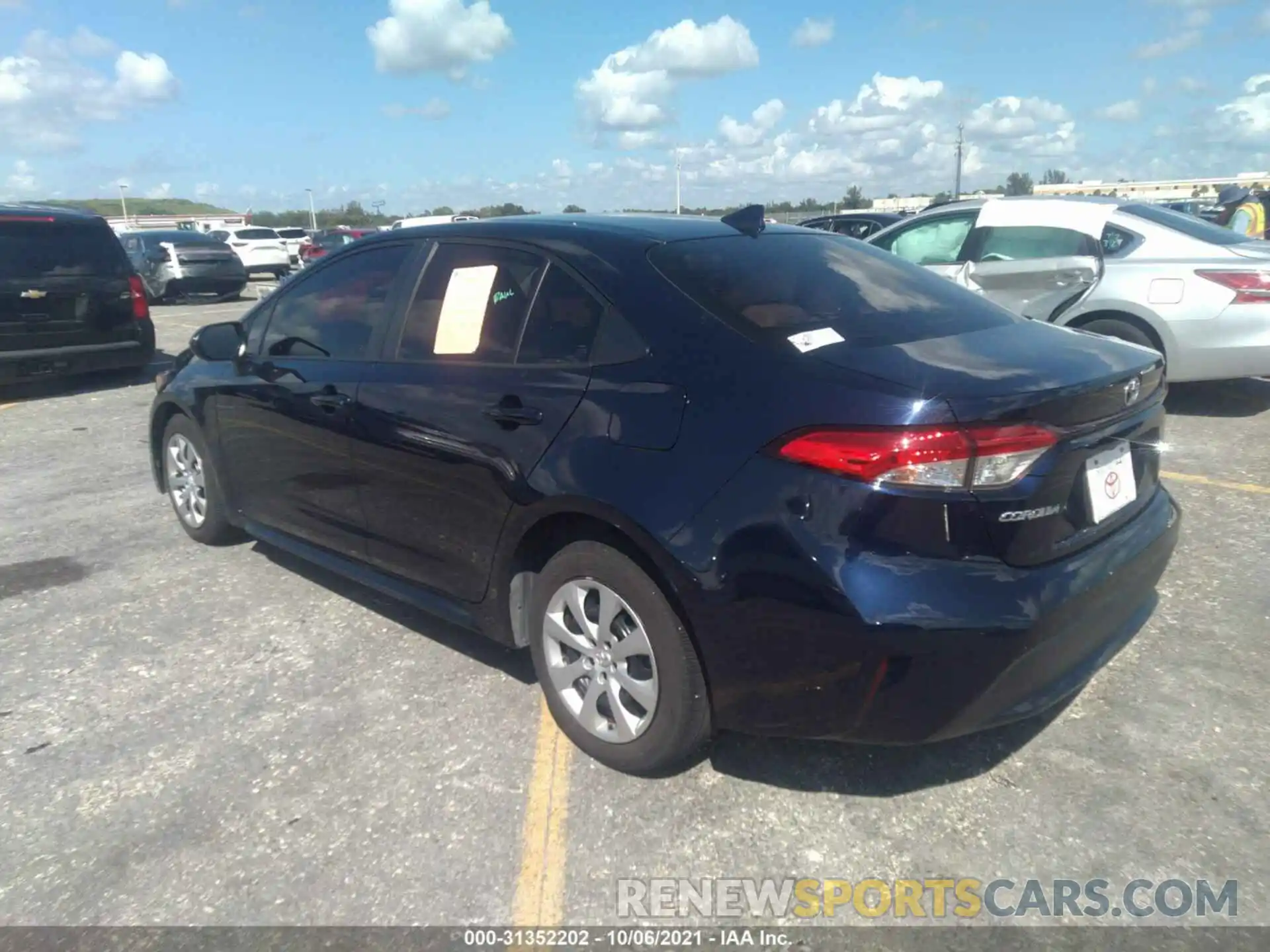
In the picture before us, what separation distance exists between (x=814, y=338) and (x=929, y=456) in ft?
1.74

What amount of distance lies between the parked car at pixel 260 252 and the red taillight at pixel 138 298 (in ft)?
58.5

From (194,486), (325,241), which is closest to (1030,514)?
(194,486)

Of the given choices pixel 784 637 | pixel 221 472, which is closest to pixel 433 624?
pixel 221 472

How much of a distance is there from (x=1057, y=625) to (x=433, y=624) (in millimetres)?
2537

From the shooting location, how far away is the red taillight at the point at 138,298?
9.77m

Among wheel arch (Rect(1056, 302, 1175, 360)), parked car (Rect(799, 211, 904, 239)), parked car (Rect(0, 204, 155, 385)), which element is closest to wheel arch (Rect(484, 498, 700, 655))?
wheel arch (Rect(1056, 302, 1175, 360))

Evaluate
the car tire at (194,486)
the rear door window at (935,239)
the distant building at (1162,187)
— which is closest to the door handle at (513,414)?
the car tire at (194,486)

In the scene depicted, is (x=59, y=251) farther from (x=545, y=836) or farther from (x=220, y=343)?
(x=545, y=836)

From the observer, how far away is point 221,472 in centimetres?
463

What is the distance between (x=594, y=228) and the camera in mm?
3229

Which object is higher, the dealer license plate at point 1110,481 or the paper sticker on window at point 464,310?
the paper sticker on window at point 464,310

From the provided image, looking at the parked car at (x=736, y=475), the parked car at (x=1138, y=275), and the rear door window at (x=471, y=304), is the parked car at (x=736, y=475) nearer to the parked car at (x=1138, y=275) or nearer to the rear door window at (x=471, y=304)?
the rear door window at (x=471, y=304)

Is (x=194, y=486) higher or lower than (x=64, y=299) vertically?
lower

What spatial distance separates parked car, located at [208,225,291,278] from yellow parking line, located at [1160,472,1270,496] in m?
25.8
